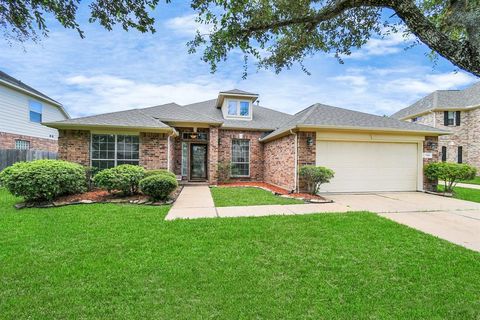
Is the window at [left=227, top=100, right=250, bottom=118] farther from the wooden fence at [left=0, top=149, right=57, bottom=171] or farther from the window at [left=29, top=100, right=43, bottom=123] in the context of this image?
the window at [left=29, top=100, right=43, bottom=123]

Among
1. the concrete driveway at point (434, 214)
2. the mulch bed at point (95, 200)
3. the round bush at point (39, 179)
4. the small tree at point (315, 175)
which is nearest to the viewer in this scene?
the concrete driveway at point (434, 214)

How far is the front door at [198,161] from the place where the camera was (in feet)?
48.5

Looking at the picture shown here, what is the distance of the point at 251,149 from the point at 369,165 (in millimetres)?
6825

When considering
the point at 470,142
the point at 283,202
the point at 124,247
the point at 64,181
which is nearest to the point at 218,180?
the point at 283,202

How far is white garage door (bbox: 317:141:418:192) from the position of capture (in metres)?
10.9

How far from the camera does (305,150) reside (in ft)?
34.5

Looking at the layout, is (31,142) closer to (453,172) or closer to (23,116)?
(23,116)

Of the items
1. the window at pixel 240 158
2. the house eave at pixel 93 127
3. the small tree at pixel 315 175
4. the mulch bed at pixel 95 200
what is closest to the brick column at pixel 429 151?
the small tree at pixel 315 175

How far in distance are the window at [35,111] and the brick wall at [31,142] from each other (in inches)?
55.2

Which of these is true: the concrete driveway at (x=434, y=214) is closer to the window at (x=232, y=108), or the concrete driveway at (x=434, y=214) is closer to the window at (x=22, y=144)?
the window at (x=232, y=108)

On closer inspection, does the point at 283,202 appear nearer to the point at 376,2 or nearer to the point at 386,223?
the point at 386,223

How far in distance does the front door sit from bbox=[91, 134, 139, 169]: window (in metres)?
4.04

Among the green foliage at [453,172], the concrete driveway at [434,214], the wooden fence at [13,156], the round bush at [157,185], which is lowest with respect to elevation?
the concrete driveway at [434,214]

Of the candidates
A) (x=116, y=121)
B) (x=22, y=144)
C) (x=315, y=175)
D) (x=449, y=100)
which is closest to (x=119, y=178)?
(x=116, y=121)
